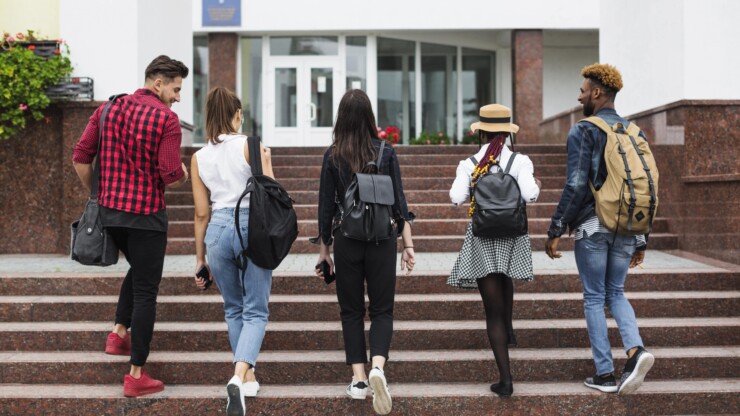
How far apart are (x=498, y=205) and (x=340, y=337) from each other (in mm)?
1762

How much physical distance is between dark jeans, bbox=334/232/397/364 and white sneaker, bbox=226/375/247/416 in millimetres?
687

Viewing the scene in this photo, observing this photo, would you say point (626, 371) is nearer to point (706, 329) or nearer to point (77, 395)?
point (706, 329)

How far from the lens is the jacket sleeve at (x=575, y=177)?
454 centimetres

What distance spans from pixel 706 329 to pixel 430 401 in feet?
7.56

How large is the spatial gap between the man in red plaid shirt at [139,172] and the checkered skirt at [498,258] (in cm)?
195

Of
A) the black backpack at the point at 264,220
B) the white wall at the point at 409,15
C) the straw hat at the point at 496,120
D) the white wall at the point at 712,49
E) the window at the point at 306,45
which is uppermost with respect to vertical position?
the white wall at the point at 409,15

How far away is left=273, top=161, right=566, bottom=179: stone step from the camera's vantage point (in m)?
9.89

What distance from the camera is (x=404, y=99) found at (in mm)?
19031

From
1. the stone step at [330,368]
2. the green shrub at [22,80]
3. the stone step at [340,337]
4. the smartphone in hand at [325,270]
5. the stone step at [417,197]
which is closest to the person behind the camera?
the smartphone in hand at [325,270]

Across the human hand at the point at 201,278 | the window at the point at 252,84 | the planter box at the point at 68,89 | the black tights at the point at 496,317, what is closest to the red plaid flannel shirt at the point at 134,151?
the human hand at the point at 201,278

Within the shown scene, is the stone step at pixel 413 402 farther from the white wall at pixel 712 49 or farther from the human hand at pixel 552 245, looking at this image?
the white wall at pixel 712 49

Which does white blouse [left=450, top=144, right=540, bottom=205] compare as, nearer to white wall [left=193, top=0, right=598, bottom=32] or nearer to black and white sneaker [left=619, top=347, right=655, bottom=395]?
black and white sneaker [left=619, top=347, right=655, bottom=395]

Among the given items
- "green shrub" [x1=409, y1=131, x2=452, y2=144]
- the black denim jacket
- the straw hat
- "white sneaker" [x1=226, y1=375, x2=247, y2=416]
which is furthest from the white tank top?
"green shrub" [x1=409, y1=131, x2=452, y2=144]

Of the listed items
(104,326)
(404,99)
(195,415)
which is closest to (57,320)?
(104,326)
